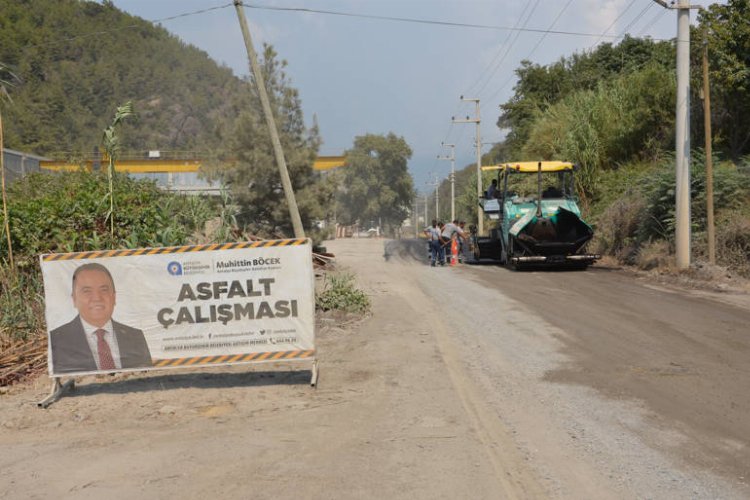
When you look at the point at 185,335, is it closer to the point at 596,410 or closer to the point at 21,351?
the point at 21,351

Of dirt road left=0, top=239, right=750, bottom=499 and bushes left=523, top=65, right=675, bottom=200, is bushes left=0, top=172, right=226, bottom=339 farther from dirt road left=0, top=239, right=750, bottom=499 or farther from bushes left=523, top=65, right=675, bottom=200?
bushes left=523, top=65, right=675, bottom=200

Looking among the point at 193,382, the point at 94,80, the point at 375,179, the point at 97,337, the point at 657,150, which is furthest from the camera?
the point at 94,80

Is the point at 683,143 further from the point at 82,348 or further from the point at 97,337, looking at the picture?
the point at 82,348

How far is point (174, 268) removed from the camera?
7957 millimetres

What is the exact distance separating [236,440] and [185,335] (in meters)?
2.03

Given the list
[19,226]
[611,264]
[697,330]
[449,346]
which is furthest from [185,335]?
[611,264]

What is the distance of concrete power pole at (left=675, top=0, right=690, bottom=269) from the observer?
1719 centimetres

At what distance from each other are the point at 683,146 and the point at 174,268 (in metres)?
14.1

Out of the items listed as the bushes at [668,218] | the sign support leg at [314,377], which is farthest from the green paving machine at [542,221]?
the sign support leg at [314,377]

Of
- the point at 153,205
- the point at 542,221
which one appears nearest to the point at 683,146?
the point at 542,221

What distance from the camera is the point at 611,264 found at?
2170 centimetres

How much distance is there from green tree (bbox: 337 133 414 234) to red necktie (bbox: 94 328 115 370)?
95496mm

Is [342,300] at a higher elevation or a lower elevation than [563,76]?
lower

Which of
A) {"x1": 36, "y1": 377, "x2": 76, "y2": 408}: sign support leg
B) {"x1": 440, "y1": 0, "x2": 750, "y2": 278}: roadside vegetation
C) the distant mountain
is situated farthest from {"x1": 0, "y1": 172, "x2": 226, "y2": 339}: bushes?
the distant mountain
